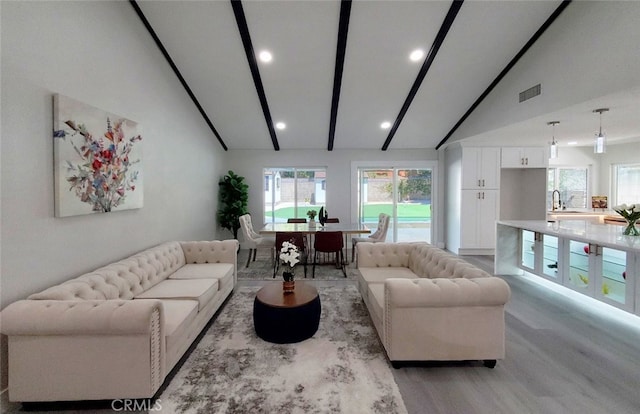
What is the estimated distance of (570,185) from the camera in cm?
718

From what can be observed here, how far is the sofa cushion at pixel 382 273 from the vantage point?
3.35m

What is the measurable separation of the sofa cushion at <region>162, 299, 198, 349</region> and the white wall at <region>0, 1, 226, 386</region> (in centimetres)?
94

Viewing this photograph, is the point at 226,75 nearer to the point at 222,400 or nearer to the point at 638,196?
the point at 222,400

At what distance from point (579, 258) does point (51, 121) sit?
18.8ft

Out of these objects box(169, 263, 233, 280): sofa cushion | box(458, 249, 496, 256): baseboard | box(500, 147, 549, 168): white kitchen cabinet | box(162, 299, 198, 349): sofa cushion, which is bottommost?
box(458, 249, 496, 256): baseboard

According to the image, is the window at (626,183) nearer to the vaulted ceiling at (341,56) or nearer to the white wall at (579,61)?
the vaulted ceiling at (341,56)

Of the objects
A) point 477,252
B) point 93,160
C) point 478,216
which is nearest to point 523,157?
point 478,216

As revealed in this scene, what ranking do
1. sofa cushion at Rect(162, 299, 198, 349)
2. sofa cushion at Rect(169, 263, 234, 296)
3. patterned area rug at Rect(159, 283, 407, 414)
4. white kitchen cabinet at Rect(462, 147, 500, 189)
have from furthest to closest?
white kitchen cabinet at Rect(462, 147, 500, 189) → sofa cushion at Rect(169, 263, 234, 296) → sofa cushion at Rect(162, 299, 198, 349) → patterned area rug at Rect(159, 283, 407, 414)

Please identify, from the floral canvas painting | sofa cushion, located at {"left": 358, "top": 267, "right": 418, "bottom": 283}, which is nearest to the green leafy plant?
the floral canvas painting

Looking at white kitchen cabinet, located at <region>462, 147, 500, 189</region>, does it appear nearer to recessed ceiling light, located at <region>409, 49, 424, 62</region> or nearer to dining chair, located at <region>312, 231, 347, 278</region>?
recessed ceiling light, located at <region>409, 49, 424, 62</region>

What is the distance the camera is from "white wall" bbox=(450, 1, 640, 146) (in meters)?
2.72

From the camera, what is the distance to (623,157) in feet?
21.2

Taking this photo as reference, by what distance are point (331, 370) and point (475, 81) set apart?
471 cm

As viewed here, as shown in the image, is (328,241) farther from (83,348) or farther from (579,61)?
(579,61)
